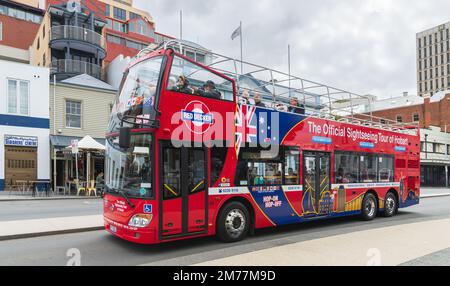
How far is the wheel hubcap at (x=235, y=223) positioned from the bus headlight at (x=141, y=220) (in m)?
1.95

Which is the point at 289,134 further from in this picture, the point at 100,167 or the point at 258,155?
the point at 100,167

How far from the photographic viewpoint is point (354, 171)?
11.2 metres

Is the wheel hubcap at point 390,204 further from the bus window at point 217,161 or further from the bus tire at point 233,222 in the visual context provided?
the bus window at point 217,161

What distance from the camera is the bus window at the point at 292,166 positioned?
917 centimetres

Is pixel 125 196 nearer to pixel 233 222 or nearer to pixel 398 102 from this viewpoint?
pixel 233 222

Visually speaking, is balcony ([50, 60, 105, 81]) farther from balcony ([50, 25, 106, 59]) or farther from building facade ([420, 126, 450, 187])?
building facade ([420, 126, 450, 187])

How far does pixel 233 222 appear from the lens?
26.0ft

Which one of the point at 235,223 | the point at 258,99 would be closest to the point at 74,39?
the point at 258,99

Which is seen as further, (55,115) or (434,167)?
(434,167)

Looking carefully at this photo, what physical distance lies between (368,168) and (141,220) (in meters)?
8.24

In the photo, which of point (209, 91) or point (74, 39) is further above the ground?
point (74, 39)

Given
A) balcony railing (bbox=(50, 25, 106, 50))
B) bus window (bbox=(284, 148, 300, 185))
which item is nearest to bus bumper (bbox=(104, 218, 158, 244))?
bus window (bbox=(284, 148, 300, 185))
